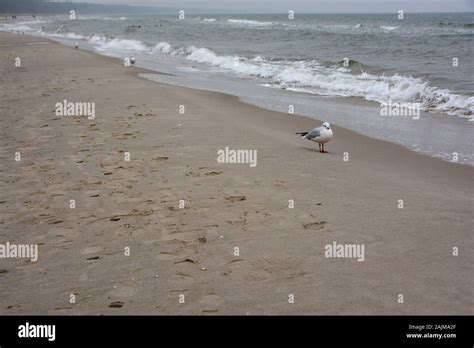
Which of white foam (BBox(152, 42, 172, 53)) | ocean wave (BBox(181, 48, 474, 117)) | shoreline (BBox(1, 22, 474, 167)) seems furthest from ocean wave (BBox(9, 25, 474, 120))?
white foam (BBox(152, 42, 172, 53))

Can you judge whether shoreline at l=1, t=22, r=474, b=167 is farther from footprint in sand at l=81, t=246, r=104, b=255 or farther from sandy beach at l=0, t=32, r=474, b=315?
footprint in sand at l=81, t=246, r=104, b=255

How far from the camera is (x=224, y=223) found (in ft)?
16.3

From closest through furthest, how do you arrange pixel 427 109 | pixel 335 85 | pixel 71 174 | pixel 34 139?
pixel 71 174
pixel 34 139
pixel 427 109
pixel 335 85

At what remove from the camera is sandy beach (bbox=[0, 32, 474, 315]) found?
366 cm

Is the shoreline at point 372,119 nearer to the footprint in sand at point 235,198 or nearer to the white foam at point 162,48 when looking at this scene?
the footprint in sand at point 235,198

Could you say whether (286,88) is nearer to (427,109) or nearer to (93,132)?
(427,109)

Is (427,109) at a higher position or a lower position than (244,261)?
higher

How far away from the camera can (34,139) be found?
337 inches

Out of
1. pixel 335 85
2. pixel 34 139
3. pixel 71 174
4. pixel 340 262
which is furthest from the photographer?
pixel 335 85

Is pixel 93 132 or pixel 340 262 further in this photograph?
pixel 93 132

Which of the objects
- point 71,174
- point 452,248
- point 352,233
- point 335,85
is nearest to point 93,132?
point 71,174

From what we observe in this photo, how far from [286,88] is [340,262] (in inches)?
499

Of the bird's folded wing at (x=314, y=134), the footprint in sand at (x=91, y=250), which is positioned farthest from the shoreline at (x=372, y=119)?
the footprint in sand at (x=91, y=250)
